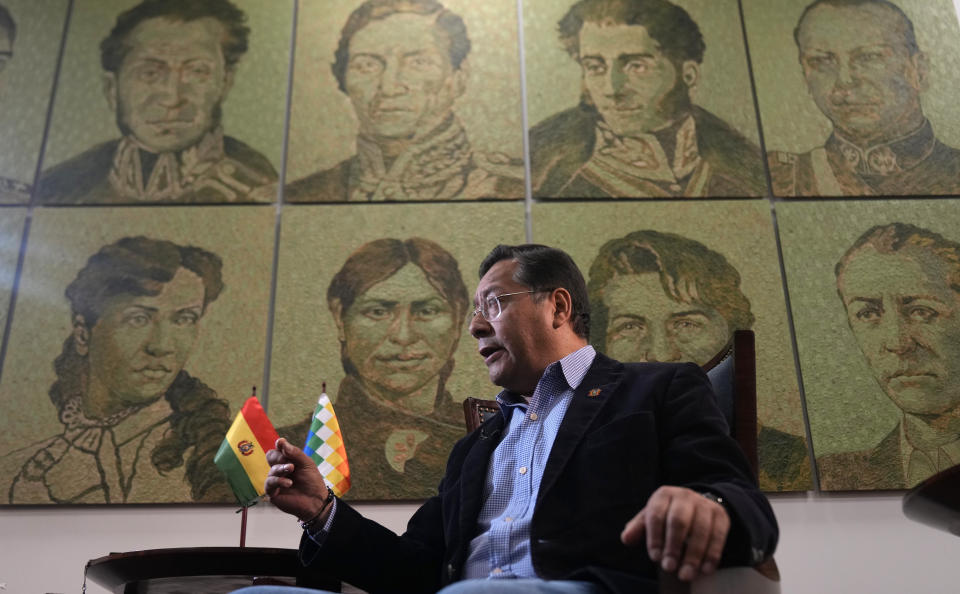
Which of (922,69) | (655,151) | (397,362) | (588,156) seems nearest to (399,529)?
(397,362)

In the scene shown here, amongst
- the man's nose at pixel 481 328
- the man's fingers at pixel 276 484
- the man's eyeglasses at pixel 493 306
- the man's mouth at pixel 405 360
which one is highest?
the man's mouth at pixel 405 360

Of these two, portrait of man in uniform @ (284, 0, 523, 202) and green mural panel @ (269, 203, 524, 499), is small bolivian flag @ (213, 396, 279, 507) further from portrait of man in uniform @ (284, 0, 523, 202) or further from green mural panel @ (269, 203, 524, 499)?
portrait of man in uniform @ (284, 0, 523, 202)

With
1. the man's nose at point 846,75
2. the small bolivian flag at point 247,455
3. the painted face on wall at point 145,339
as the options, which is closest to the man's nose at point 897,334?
the man's nose at point 846,75

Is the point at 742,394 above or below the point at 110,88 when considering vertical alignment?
below

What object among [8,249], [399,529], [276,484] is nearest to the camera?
[276,484]

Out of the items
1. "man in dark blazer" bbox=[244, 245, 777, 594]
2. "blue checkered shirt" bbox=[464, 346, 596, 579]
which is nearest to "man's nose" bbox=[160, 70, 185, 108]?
"man in dark blazer" bbox=[244, 245, 777, 594]

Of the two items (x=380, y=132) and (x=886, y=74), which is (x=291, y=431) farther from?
(x=886, y=74)

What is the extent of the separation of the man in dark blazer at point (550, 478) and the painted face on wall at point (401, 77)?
1.61m

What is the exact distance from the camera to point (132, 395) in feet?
10.1

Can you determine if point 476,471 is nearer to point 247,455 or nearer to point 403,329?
point 247,455

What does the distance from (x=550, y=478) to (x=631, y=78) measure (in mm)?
2454

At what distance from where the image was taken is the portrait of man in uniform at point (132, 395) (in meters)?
2.94

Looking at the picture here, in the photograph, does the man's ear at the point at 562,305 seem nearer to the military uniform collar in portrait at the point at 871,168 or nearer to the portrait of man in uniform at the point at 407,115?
the portrait of man in uniform at the point at 407,115

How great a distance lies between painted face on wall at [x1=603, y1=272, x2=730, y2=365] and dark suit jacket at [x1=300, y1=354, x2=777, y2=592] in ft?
4.17
